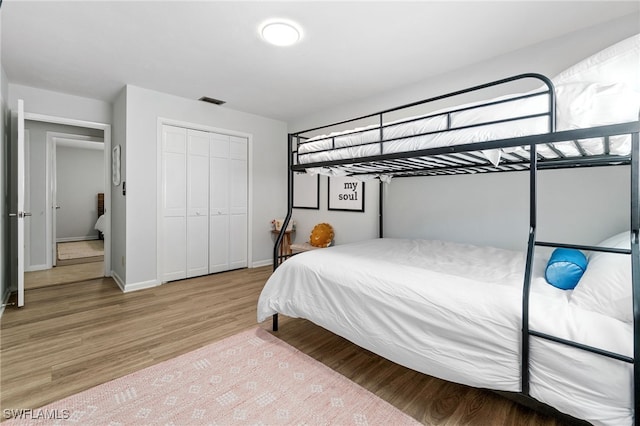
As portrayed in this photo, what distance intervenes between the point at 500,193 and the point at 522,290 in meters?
1.52

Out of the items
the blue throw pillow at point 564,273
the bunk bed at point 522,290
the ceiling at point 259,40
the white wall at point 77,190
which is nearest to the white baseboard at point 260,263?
the ceiling at point 259,40

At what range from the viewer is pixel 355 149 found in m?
1.99

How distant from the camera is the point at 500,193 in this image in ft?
8.35

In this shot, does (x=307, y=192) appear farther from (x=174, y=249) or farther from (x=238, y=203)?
(x=174, y=249)

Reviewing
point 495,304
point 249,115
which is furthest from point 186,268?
point 495,304

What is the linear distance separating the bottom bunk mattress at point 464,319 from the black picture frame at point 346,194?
154 cm

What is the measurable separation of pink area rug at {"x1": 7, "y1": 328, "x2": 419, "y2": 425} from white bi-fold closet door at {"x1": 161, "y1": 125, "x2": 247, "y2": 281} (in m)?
2.09

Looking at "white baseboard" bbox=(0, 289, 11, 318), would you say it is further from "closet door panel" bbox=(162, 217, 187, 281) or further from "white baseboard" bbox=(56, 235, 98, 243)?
"white baseboard" bbox=(56, 235, 98, 243)

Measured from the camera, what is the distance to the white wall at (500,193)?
2061 mm

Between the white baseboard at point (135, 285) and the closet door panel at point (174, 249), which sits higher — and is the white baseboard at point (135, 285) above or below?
below

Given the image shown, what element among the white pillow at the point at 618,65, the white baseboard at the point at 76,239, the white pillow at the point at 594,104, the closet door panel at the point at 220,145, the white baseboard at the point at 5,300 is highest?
the closet door panel at the point at 220,145

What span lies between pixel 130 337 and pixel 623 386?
110 inches

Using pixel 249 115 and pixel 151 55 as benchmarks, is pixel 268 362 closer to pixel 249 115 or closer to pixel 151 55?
pixel 151 55

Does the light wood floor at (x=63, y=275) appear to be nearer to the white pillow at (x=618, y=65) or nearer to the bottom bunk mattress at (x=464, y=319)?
the bottom bunk mattress at (x=464, y=319)
